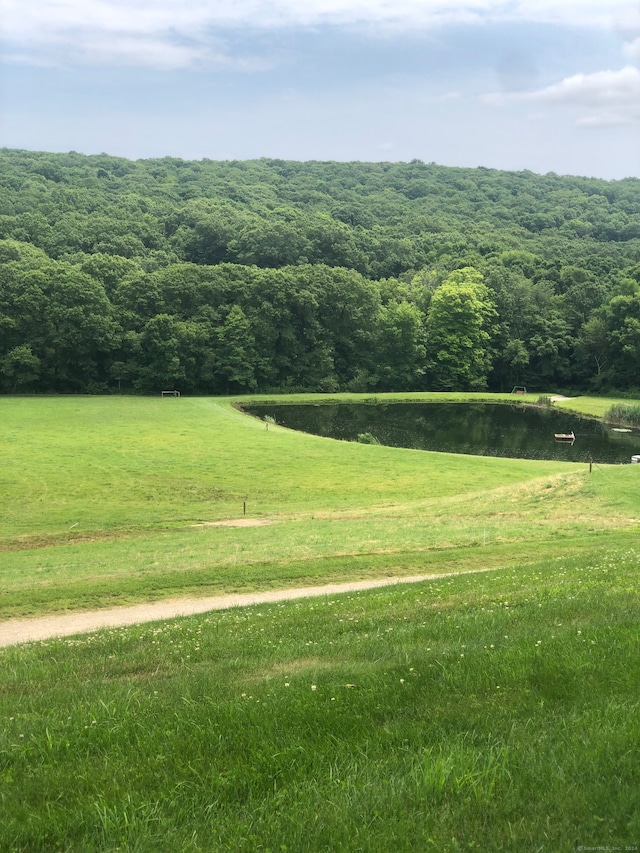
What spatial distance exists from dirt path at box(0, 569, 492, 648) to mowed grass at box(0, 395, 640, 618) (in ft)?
1.95

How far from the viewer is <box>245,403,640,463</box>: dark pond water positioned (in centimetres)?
5169

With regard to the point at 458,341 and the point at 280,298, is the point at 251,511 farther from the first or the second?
the point at 458,341

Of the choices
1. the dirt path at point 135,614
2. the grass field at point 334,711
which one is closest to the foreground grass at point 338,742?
the grass field at point 334,711

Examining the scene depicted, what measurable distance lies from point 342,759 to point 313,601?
24.2 ft

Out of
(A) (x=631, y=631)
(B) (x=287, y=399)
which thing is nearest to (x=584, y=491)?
(A) (x=631, y=631)

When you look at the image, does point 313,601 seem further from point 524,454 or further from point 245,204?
point 245,204

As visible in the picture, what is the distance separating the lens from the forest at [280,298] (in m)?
81.5

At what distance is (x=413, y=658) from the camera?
6605 mm

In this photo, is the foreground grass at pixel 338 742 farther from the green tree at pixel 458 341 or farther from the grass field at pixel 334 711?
the green tree at pixel 458 341

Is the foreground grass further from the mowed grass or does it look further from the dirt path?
the mowed grass

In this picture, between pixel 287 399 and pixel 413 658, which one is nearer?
pixel 413 658

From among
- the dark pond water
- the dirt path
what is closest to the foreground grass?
the dirt path

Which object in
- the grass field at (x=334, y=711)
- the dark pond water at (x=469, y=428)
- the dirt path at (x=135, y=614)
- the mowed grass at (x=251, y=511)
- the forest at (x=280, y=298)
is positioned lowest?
the dark pond water at (x=469, y=428)

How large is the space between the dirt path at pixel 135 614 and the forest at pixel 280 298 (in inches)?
2742
